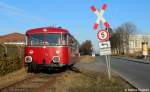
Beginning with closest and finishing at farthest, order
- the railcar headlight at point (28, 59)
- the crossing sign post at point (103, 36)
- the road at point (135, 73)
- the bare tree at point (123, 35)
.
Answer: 1. the road at point (135, 73)
2. the crossing sign post at point (103, 36)
3. the railcar headlight at point (28, 59)
4. the bare tree at point (123, 35)

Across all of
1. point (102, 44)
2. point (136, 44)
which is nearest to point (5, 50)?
point (102, 44)

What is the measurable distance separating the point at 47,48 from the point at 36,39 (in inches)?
49.1

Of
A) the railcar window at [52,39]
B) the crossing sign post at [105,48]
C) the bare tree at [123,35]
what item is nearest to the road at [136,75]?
the crossing sign post at [105,48]

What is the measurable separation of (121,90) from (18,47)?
2009cm

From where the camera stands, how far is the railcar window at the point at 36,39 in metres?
23.4

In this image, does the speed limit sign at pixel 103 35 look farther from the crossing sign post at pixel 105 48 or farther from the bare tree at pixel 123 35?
the bare tree at pixel 123 35

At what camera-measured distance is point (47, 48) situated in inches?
902

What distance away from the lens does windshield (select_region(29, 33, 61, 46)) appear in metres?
23.1

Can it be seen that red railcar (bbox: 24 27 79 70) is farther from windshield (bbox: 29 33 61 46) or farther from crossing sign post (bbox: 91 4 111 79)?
crossing sign post (bbox: 91 4 111 79)

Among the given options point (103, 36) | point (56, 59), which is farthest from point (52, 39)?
point (103, 36)

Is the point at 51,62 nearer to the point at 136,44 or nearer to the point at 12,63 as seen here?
the point at 12,63

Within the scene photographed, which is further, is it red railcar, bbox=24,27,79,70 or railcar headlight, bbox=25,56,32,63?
railcar headlight, bbox=25,56,32,63

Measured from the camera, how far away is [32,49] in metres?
23.3

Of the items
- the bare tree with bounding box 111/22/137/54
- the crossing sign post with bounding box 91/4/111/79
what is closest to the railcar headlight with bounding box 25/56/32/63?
the crossing sign post with bounding box 91/4/111/79
